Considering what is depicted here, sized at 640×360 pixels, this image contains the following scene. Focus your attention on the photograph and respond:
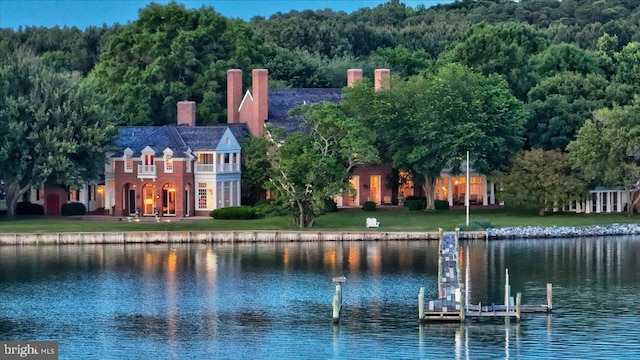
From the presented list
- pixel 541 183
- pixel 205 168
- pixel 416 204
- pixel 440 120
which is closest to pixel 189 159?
pixel 205 168

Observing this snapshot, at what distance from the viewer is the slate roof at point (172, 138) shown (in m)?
122

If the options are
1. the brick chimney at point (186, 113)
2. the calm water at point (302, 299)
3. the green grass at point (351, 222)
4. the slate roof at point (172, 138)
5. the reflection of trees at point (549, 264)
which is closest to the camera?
the calm water at point (302, 299)

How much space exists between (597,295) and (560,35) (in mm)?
105912

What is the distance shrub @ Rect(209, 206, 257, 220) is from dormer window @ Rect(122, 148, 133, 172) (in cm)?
777

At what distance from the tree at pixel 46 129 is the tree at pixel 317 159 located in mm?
12376

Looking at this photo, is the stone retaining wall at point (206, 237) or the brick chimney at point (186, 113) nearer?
the stone retaining wall at point (206, 237)

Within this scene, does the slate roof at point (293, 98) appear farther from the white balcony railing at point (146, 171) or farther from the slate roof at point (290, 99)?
the white balcony railing at point (146, 171)

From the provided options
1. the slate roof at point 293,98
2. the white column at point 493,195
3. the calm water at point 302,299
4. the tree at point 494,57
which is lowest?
the calm water at point 302,299

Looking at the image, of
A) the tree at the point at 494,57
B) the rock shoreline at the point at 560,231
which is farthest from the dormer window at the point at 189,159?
the tree at the point at 494,57

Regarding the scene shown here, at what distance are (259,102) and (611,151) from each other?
25933mm

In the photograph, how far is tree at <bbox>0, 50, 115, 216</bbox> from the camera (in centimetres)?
11706

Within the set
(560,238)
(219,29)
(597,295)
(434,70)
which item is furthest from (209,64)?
(597,295)

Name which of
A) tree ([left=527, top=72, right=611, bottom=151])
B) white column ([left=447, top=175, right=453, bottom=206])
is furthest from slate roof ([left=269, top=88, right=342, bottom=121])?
tree ([left=527, top=72, right=611, bottom=151])

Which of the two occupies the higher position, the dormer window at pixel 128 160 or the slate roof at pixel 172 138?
the slate roof at pixel 172 138
